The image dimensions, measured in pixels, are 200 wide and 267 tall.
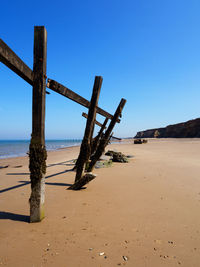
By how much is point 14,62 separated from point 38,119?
848 mm

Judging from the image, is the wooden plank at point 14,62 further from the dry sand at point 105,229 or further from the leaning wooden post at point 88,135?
the dry sand at point 105,229

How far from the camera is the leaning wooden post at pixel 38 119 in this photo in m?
2.47

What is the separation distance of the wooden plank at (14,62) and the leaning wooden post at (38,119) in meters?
0.14

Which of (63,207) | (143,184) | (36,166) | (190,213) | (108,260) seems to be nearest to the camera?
(108,260)

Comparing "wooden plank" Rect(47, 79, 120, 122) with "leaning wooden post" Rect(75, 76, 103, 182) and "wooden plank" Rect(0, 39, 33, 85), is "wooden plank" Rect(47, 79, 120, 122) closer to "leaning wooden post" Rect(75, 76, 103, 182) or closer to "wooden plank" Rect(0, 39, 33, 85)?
"leaning wooden post" Rect(75, 76, 103, 182)

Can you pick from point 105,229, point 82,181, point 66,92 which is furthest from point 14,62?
point 82,181

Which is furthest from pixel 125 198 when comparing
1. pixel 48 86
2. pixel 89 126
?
pixel 48 86

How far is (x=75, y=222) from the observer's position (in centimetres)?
252

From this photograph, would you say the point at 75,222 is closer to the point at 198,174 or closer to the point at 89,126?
the point at 89,126

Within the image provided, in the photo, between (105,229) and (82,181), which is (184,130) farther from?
(105,229)

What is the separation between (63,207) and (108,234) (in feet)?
4.07

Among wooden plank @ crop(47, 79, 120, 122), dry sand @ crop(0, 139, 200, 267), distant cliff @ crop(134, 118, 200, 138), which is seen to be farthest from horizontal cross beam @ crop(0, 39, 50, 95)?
distant cliff @ crop(134, 118, 200, 138)

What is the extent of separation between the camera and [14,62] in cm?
202

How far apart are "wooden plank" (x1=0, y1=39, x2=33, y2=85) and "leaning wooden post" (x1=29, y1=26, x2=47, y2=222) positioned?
0.47ft
